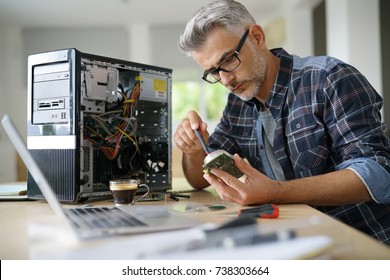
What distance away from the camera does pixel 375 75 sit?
135 inches

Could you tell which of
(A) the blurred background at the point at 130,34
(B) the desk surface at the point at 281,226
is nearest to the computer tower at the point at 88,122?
(B) the desk surface at the point at 281,226

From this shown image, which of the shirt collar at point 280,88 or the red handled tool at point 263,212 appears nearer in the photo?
the red handled tool at point 263,212

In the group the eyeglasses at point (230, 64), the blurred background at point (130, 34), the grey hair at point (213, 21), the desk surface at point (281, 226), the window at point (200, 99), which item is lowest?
the desk surface at point (281, 226)

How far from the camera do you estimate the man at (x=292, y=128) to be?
3.31ft

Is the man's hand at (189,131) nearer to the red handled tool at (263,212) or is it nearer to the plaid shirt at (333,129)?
the plaid shirt at (333,129)

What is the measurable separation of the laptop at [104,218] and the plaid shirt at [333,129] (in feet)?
1.74

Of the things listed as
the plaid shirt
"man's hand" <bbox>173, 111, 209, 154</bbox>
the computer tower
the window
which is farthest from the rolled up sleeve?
the window

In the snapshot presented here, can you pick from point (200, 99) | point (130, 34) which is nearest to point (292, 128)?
point (200, 99)

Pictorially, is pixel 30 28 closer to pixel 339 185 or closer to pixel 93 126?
pixel 93 126

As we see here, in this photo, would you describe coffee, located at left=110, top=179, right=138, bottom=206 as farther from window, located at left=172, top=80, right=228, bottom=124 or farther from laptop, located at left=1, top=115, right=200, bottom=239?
window, located at left=172, top=80, right=228, bottom=124

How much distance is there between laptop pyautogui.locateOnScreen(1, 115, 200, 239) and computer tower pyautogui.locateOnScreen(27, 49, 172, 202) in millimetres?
272

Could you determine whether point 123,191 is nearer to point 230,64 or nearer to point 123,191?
point 123,191
